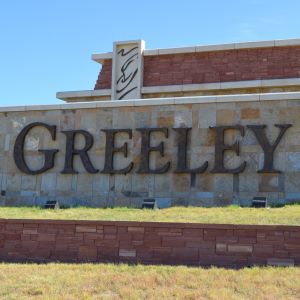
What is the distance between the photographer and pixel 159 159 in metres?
13.4

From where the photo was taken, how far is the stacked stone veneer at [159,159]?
12641 millimetres

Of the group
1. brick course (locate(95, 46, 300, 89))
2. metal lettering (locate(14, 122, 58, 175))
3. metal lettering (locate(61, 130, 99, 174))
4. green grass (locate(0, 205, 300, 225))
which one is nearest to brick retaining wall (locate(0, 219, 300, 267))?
green grass (locate(0, 205, 300, 225))

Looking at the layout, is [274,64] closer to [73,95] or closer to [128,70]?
[128,70]

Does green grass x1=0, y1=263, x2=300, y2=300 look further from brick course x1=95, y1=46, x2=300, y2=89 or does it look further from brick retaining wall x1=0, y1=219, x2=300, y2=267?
brick course x1=95, y1=46, x2=300, y2=89

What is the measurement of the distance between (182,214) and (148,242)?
2.28 meters

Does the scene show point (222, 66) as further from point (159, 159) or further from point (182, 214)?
point (182, 214)

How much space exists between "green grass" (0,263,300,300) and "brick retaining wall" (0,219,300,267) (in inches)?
18.0

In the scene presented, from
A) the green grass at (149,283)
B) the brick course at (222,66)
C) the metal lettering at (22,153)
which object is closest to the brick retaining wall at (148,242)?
the green grass at (149,283)

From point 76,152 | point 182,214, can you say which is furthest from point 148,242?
point 76,152

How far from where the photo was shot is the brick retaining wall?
26.8 feet

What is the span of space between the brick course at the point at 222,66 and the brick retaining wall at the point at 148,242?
10.6m

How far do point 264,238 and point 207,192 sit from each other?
4767 mm

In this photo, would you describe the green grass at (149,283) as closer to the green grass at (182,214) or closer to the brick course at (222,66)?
the green grass at (182,214)

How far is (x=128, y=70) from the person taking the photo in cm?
1975
